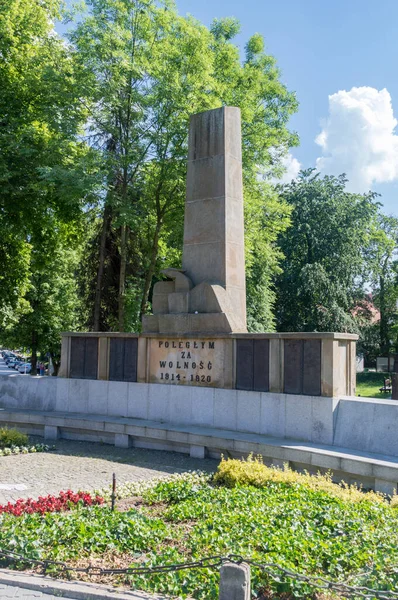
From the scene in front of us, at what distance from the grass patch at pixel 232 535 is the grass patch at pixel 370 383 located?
22679 mm

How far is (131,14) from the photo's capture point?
20.3m

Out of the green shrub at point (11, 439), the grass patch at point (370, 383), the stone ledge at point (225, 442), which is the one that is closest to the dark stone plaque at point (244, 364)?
the stone ledge at point (225, 442)

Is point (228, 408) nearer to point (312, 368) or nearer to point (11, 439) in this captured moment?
point (312, 368)

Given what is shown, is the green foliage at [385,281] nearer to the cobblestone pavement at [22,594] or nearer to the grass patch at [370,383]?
the grass patch at [370,383]

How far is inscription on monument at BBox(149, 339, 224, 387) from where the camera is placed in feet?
43.9

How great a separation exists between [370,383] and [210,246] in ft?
88.3

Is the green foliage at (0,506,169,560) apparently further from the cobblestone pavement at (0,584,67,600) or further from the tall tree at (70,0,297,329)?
the tall tree at (70,0,297,329)

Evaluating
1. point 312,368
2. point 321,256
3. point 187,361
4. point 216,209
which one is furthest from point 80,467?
point 321,256

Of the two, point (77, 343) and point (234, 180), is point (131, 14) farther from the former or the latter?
point (77, 343)

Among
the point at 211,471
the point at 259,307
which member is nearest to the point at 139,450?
the point at 211,471

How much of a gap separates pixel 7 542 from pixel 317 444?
659cm

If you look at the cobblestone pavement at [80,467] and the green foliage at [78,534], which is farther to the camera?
the cobblestone pavement at [80,467]

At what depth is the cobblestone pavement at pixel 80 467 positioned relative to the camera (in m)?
9.97

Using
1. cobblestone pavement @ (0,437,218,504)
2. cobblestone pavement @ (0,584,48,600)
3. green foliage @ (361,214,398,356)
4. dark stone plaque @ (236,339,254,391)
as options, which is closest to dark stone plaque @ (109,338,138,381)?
cobblestone pavement @ (0,437,218,504)
